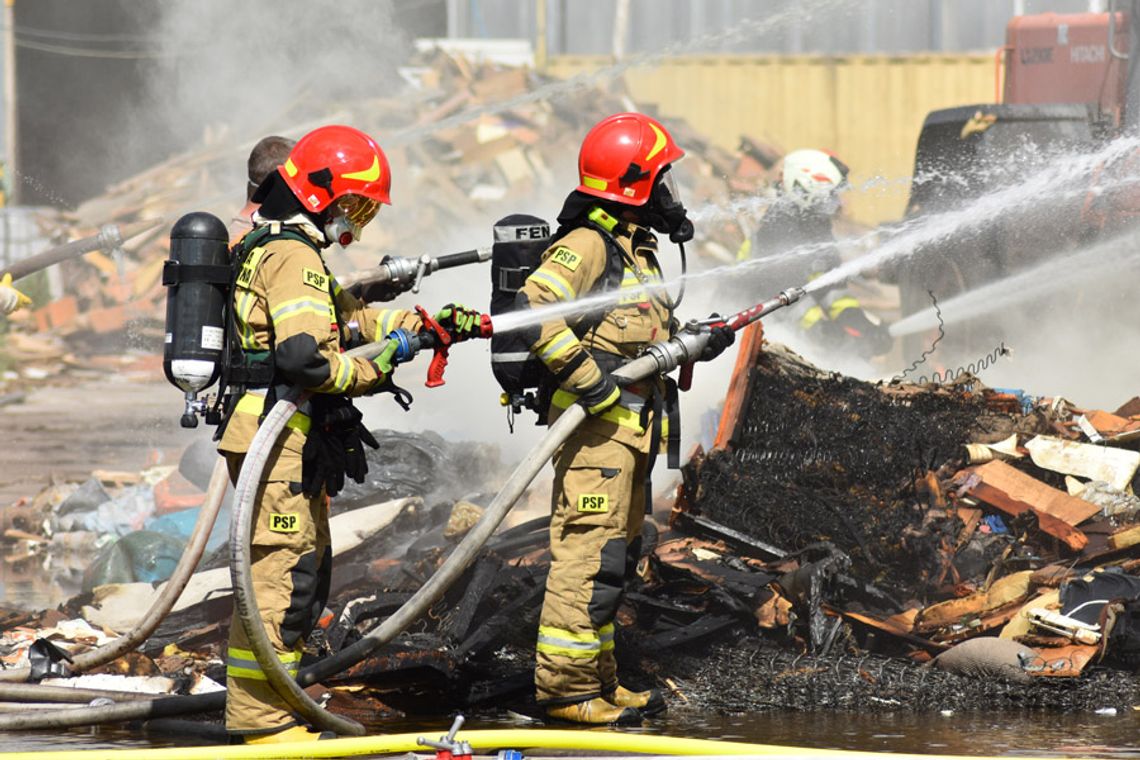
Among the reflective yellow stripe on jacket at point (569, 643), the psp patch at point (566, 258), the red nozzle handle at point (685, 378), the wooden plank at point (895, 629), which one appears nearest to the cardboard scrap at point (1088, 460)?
the wooden plank at point (895, 629)

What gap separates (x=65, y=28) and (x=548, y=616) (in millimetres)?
12988

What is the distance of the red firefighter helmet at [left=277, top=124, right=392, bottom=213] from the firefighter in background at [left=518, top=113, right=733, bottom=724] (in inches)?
26.4

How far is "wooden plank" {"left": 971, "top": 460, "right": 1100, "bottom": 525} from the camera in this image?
6836mm

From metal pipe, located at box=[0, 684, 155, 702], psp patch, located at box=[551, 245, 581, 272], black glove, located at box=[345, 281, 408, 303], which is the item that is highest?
psp patch, located at box=[551, 245, 581, 272]

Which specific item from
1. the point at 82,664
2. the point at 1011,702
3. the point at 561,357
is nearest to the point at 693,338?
the point at 561,357

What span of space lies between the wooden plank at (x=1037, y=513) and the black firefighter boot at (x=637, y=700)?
7.17 ft

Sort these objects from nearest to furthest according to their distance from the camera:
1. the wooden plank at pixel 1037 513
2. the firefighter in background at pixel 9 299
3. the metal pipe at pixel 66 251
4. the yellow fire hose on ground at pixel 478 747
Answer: the yellow fire hose on ground at pixel 478 747 → the wooden plank at pixel 1037 513 → the firefighter in background at pixel 9 299 → the metal pipe at pixel 66 251

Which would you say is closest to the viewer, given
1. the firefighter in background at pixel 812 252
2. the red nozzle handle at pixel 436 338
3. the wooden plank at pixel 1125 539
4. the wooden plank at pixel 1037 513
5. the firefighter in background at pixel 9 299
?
the red nozzle handle at pixel 436 338

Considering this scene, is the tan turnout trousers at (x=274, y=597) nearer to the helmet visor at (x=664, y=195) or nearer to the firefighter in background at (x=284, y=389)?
the firefighter in background at (x=284, y=389)

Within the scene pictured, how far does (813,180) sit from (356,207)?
7.27 m

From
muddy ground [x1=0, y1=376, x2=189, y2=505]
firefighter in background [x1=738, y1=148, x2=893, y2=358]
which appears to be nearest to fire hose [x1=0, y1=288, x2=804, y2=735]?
muddy ground [x1=0, y1=376, x2=189, y2=505]

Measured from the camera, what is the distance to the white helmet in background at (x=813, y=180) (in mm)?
11633

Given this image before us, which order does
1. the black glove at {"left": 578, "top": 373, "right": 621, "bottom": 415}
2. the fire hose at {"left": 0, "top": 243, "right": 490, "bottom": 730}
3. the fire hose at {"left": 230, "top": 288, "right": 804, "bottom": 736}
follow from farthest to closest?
the fire hose at {"left": 0, "top": 243, "right": 490, "bottom": 730} → the black glove at {"left": 578, "top": 373, "right": 621, "bottom": 415} → the fire hose at {"left": 230, "top": 288, "right": 804, "bottom": 736}

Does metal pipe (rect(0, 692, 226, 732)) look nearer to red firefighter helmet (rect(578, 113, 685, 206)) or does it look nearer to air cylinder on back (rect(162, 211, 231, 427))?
air cylinder on back (rect(162, 211, 231, 427))
